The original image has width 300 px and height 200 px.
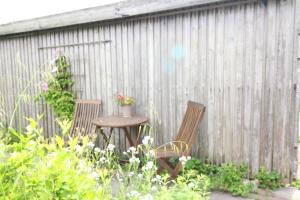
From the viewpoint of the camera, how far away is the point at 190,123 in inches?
156

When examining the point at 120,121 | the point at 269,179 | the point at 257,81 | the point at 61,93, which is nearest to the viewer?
the point at 269,179

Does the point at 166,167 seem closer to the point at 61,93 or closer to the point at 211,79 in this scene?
the point at 211,79

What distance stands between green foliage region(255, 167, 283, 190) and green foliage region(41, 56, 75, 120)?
3566 millimetres

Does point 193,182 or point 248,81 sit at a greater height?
point 248,81

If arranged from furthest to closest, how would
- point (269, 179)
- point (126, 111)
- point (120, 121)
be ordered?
point (126, 111)
point (120, 121)
point (269, 179)

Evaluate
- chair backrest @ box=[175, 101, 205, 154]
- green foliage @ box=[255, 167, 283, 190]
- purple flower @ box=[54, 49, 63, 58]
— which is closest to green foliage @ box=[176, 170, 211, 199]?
chair backrest @ box=[175, 101, 205, 154]

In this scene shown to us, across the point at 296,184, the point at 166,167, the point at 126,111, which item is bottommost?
the point at 296,184

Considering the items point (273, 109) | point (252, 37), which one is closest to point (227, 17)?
point (252, 37)

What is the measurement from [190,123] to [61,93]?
2875 millimetres

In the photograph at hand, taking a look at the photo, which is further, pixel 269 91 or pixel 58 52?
pixel 58 52

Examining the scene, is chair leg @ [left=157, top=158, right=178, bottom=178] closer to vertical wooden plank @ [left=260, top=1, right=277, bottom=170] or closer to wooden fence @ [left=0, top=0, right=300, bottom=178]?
wooden fence @ [left=0, top=0, right=300, bottom=178]

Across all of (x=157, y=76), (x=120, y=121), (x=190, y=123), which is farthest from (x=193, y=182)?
(x=157, y=76)

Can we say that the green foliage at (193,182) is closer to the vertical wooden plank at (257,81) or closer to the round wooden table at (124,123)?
the vertical wooden plank at (257,81)

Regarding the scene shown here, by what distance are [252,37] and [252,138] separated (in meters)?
1.27
